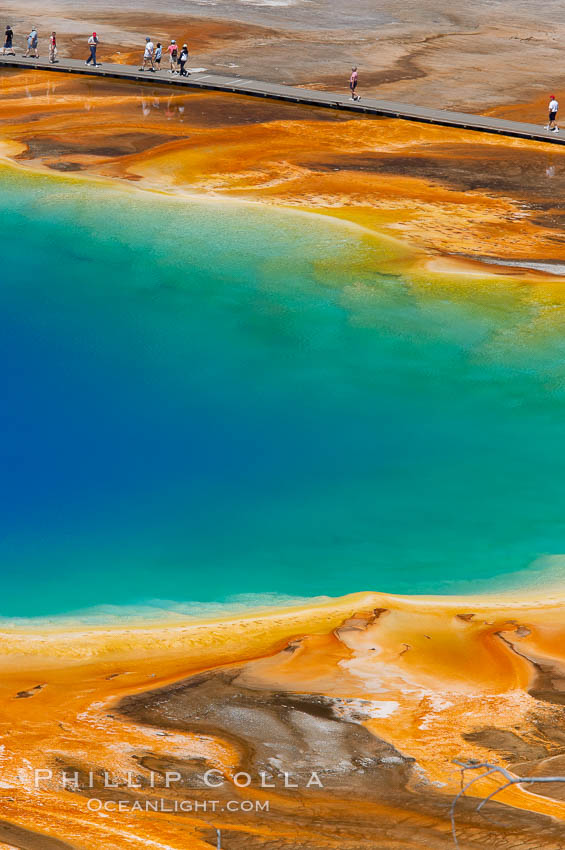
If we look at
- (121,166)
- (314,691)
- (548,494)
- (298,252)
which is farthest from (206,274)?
(314,691)

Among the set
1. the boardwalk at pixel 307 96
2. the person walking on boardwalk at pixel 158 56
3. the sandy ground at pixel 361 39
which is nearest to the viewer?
the boardwalk at pixel 307 96

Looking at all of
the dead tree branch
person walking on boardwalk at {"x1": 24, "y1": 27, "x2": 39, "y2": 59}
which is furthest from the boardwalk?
the dead tree branch

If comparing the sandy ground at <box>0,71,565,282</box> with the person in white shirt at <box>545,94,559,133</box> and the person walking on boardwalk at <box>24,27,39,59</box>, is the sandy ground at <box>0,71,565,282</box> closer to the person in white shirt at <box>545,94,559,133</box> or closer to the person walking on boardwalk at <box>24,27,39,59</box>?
the person in white shirt at <box>545,94,559,133</box>

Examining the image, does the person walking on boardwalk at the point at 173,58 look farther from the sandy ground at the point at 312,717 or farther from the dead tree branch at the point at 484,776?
the dead tree branch at the point at 484,776

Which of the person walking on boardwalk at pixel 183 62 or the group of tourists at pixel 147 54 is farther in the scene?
the group of tourists at pixel 147 54

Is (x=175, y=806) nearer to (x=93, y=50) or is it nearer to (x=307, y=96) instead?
(x=307, y=96)

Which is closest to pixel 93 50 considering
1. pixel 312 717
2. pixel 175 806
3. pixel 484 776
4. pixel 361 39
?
pixel 361 39

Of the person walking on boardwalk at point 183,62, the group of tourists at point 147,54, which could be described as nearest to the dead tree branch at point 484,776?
the person walking on boardwalk at point 183,62
